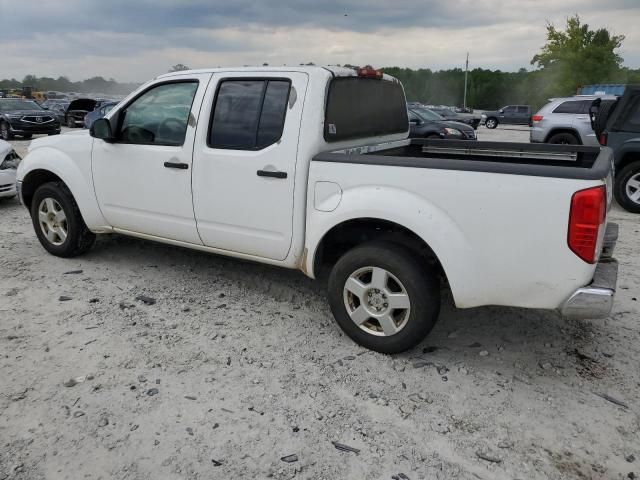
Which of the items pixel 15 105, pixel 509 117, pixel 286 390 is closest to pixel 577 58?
pixel 509 117

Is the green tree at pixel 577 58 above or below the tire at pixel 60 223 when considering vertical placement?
above

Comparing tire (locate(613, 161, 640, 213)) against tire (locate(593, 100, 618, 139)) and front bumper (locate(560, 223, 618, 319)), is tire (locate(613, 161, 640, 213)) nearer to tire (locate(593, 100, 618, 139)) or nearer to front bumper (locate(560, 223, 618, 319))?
tire (locate(593, 100, 618, 139))

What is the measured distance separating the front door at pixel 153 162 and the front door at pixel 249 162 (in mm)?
137

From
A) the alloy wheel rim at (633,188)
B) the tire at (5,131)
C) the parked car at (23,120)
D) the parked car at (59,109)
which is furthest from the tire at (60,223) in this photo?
the parked car at (59,109)

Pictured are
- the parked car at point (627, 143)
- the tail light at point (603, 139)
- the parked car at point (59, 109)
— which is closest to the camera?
the parked car at point (627, 143)

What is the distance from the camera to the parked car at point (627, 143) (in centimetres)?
796

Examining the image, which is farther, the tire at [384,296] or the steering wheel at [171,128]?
the steering wheel at [171,128]

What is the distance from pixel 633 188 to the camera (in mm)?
8102

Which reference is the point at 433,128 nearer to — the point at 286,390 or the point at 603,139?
the point at 603,139

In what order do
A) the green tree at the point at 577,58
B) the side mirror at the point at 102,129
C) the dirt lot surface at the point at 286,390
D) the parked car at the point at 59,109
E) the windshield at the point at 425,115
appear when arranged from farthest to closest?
the green tree at the point at 577,58 < the parked car at the point at 59,109 < the windshield at the point at 425,115 < the side mirror at the point at 102,129 < the dirt lot surface at the point at 286,390

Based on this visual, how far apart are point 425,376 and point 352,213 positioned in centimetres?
111

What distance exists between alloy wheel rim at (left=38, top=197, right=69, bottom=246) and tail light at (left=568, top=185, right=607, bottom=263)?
4407 mm

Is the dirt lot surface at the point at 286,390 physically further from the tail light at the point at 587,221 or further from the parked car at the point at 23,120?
the parked car at the point at 23,120

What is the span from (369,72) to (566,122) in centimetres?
1061
